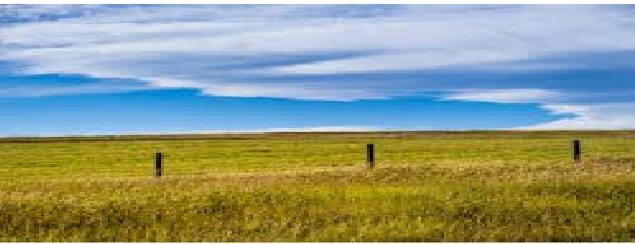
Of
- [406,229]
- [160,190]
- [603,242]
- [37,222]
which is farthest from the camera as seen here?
[160,190]

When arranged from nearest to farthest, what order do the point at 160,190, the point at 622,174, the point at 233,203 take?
1. the point at 233,203
2. the point at 160,190
3. the point at 622,174

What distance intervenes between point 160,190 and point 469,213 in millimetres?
9563

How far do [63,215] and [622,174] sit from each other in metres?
17.4

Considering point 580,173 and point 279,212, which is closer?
point 279,212

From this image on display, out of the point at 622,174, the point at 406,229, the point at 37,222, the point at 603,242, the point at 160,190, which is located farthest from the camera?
the point at 622,174

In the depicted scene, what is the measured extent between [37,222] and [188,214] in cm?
335

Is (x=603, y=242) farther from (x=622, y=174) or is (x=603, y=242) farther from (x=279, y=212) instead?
(x=622, y=174)

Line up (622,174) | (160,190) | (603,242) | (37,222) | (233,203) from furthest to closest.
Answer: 1. (622,174)
2. (160,190)
3. (233,203)
4. (37,222)
5. (603,242)

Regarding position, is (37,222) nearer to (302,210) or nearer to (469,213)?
(302,210)

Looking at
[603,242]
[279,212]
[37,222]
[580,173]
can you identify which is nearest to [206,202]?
[279,212]

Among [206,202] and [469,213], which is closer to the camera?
[469,213]

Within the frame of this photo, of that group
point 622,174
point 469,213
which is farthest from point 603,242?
point 622,174

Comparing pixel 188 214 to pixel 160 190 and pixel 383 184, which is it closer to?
pixel 160 190

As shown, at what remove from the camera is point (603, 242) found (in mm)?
16438
